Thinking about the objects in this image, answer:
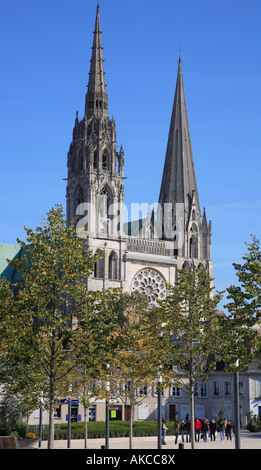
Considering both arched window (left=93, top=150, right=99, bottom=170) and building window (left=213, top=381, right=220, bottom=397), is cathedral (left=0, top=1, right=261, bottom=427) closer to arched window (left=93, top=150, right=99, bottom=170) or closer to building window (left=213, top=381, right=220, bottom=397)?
arched window (left=93, top=150, right=99, bottom=170)

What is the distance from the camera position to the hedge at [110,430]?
4713 cm

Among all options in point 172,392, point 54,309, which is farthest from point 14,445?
point 172,392

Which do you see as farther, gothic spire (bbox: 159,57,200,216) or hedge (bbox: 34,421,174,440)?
gothic spire (bbox: 159,57,200,216)

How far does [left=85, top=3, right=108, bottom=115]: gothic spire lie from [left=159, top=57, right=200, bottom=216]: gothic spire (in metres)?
17.2

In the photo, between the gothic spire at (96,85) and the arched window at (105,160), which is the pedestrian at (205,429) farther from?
the gothic spire at (96,85)

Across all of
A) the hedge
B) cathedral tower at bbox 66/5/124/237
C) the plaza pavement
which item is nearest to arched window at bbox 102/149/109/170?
cathedral tower at bbox 66/5/124/237

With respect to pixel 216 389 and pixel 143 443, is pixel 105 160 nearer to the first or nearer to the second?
pixel 216 389

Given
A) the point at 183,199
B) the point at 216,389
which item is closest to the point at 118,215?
the point at 183,199

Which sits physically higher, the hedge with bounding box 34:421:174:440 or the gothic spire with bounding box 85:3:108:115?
the gothic spire with bounding box 85:3:108:115

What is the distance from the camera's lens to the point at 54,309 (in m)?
31.5

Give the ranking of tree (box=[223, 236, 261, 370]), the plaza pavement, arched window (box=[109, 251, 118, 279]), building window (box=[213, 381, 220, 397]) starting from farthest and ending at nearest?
arched window (box=[109, 251, 118, 279])
building window (box=[213, 381, 220, 397])
the plaza pavement
tree (box=[223, 236, 261, 370])

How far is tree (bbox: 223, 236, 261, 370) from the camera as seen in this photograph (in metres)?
27.9

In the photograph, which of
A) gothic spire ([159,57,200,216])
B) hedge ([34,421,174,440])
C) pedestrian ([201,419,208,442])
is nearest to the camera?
pedestrian ([201,419,208,442])
